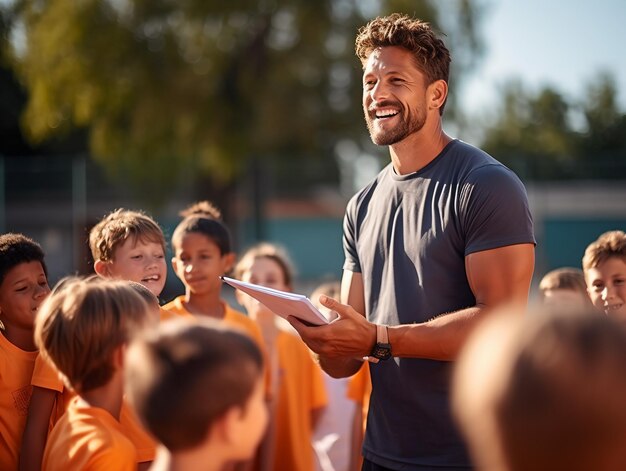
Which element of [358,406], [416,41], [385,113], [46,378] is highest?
[416,41]

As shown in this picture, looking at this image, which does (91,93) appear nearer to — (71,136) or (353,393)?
(71,136)

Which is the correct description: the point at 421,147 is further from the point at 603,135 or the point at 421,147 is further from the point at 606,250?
the point at 603,135

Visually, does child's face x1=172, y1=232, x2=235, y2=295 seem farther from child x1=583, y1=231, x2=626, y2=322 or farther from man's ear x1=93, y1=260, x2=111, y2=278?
child x1=583, y1=231, x2=626, y2=322

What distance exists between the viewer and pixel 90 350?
2.61 meters

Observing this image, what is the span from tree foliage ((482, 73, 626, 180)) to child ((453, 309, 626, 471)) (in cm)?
1669

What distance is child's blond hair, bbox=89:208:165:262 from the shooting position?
13.8ft

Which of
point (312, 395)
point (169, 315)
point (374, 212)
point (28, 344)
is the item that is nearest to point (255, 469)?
point (312, 395)

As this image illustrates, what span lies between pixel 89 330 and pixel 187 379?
864mm

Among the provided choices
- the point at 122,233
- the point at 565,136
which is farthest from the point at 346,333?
the point at 565,136

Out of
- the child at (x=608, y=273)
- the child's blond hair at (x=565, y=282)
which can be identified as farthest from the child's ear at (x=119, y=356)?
the child's blond hair at (x=565, y=282)

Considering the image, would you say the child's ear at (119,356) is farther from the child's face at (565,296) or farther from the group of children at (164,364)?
the child's face at (565,296)

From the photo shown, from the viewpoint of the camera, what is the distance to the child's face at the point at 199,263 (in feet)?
15.7

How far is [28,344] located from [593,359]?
9.25 ft

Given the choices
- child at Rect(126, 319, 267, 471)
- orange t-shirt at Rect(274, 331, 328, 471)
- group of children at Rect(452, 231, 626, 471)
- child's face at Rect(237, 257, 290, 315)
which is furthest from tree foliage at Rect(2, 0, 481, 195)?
group of children at Rect(452, 231, 626, 471)
